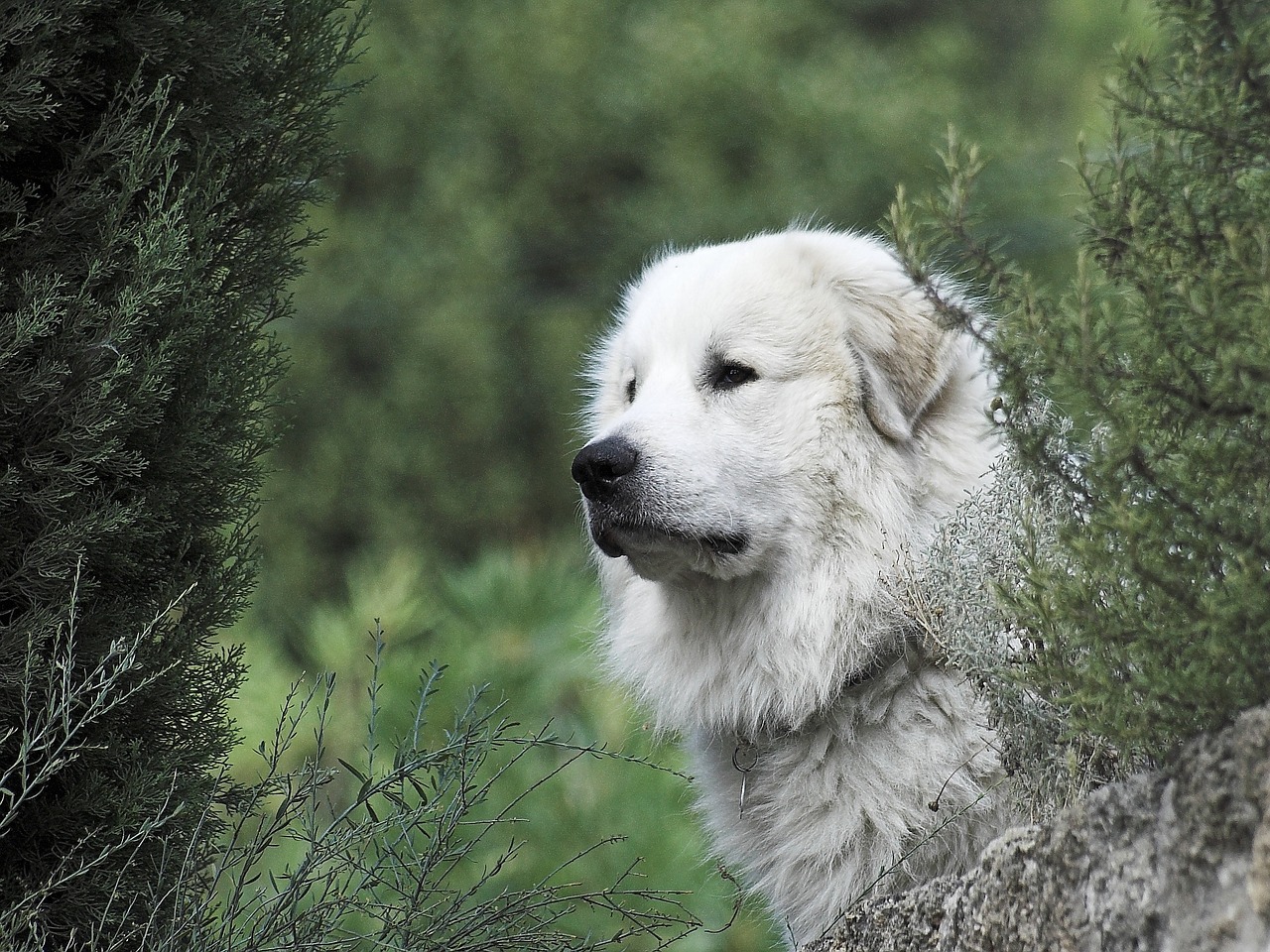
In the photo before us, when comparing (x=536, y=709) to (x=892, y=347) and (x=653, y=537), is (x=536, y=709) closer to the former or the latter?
(x=653, y=537)

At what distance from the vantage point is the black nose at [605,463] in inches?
130

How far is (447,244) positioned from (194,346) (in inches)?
439

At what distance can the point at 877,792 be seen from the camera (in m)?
3.09

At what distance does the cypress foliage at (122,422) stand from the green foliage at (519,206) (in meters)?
10.2

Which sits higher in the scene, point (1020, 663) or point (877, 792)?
point (1020, 663)

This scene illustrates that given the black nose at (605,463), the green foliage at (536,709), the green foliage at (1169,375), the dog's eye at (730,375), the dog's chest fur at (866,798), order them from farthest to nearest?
1. the green foliage at (536,709)
2. the dog's eye at (730,375)
3. the black nose at (605,463)
4. the dog's chest fur at (866,798)
5. the green foliage at (1169,375)

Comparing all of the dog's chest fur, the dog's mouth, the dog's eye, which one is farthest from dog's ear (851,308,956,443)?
the dog's chest fur

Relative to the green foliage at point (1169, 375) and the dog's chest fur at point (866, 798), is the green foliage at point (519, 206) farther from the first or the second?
the green foliage at point (1169, 375)

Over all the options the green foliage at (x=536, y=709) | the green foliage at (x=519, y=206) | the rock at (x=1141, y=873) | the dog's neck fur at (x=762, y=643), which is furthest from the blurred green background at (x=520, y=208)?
the rock at (x=1141, y=873)

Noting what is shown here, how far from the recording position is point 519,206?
14.4m

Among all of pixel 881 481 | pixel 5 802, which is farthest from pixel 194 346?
pixel 881 481

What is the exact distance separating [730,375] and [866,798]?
115 cm

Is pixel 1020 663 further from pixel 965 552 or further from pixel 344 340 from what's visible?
pixel 344 340

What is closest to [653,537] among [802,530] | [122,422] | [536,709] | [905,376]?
[802,530]
